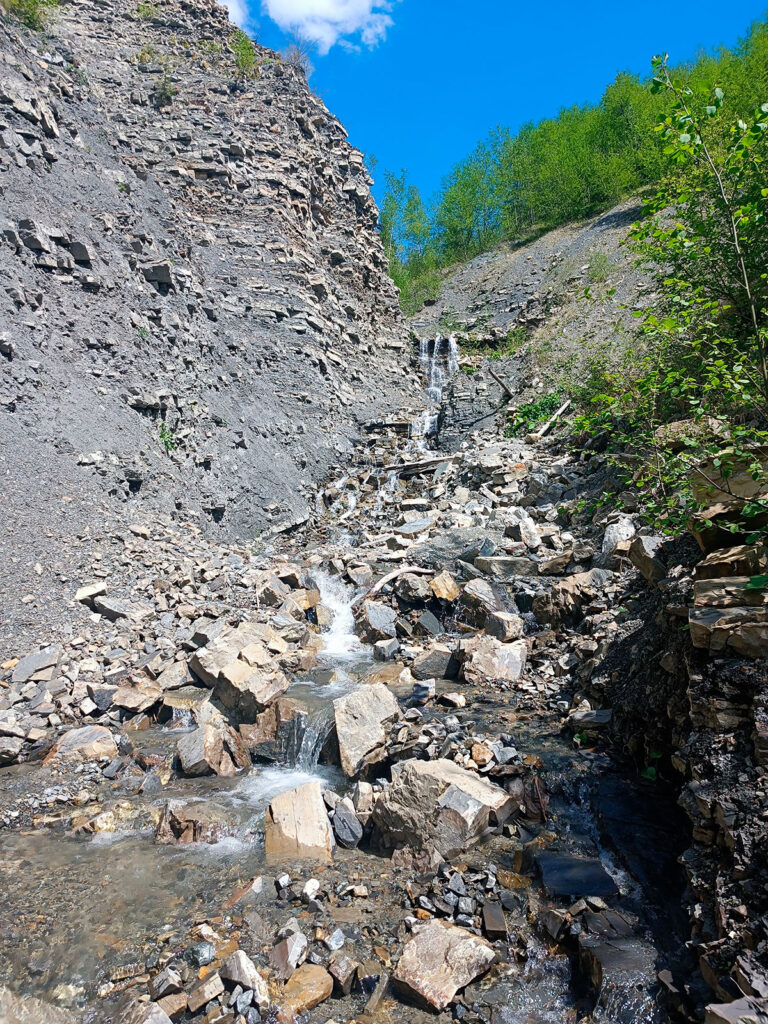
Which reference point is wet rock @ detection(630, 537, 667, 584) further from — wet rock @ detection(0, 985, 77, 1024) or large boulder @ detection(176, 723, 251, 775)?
wet rock @ detection(0, 985, 77, 1024)

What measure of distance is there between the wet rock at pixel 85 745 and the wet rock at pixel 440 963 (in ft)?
13.7

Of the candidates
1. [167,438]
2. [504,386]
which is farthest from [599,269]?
[167,438]

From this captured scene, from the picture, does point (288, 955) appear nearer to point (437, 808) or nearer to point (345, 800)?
point (437, 808)

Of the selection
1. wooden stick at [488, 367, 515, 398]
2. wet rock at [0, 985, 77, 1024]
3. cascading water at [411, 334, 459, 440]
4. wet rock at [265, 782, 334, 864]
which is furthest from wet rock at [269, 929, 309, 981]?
cascading water at [411, 334, 459, 440]

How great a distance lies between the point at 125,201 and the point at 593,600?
51.8 feet

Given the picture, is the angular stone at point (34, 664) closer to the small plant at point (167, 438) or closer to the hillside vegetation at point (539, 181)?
the small plant at point (167, 438)

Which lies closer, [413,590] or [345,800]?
[345,800]

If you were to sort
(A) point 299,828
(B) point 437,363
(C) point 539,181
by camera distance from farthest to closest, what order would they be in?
1. (C) point 539,181
2. (B) point 437,363
3. (A) point 299,828

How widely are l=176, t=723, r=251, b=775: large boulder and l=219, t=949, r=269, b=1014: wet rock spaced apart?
8.42 feet

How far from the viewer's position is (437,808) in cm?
455

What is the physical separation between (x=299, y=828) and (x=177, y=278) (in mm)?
14515

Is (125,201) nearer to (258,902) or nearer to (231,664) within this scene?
(231,664)

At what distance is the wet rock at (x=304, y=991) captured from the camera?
3379 mm

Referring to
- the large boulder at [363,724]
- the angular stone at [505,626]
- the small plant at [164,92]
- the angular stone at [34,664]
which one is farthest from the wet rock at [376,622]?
the small plant at [164,92]
